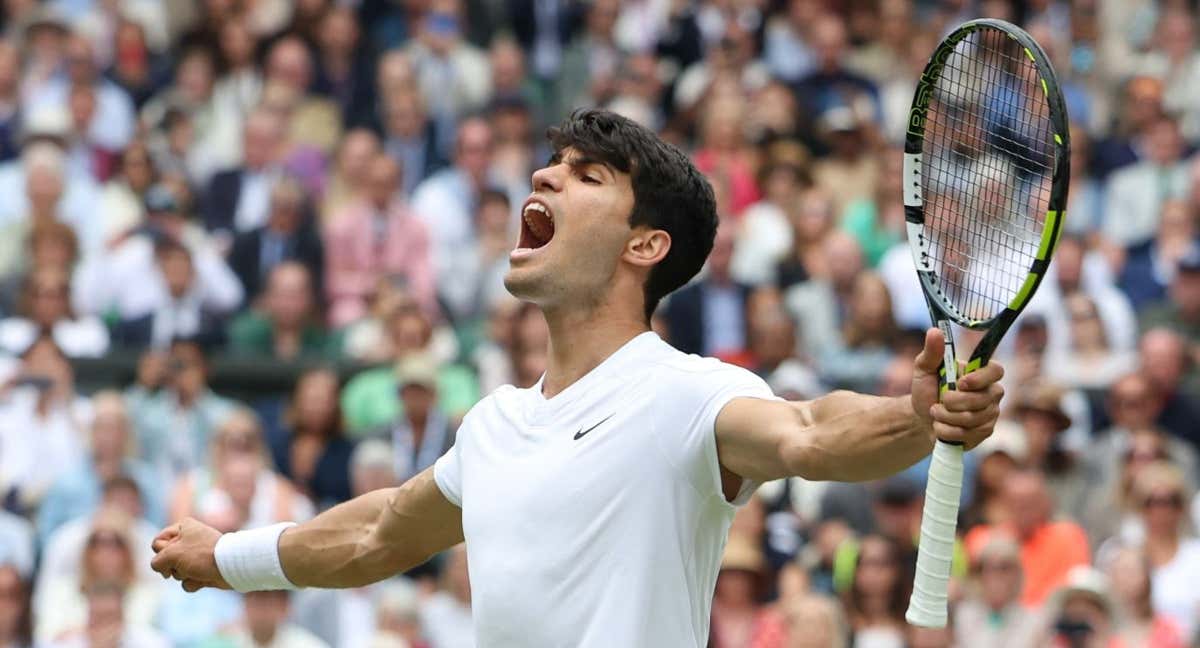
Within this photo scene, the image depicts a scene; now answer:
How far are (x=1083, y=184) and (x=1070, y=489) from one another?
11.0 ft

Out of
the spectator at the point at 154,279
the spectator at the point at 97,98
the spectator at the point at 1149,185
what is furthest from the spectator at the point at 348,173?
the spectator at the point at 1149,185

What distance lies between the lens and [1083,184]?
12797 mm

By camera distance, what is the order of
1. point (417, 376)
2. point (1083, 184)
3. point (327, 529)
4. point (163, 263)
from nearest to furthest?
point (327, 529) → point (417, 376) → point (163, 263) → point (1083, 184)

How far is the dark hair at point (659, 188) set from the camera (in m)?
4.56

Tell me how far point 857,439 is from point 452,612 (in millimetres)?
5640

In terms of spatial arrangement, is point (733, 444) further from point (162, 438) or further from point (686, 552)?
point (162, 438)

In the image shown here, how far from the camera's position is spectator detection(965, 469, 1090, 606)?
9.23 metres

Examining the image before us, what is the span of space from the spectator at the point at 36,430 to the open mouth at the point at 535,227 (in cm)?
641

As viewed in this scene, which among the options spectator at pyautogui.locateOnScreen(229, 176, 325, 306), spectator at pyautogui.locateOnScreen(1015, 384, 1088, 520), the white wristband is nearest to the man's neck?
the white wristband

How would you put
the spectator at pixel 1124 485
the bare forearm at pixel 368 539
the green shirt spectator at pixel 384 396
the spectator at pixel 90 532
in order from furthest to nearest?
the green shirt spectator at pixel 384 396 < the spectator at pixel 90 532 < the spectator at pixel 1124 485 < the bare forearm at pixel 368 539

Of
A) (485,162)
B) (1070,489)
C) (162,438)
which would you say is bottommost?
(1070,489)

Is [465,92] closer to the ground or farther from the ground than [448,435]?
farther from the ground

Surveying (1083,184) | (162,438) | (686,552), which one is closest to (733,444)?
(686,552)

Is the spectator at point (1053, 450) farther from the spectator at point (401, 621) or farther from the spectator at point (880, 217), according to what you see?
the spectator at point (401, 621)
